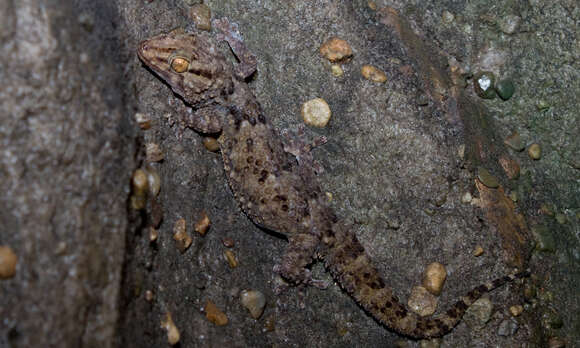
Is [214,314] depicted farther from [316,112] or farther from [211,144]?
[316,112]

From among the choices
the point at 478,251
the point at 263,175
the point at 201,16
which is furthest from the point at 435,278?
the point at 201,16

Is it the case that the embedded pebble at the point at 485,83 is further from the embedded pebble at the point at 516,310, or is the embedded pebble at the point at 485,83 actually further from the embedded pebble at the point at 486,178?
the embedded pebble at the point at 516,310

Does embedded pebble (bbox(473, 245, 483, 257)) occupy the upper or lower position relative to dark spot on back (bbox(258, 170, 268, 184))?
upper

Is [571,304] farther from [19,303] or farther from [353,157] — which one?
[19,303]

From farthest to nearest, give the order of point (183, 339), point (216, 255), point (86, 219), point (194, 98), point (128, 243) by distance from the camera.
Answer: point (194, 98)
point (216, 255)
point (183, 339)
point (128, 243)
point (86, 219)

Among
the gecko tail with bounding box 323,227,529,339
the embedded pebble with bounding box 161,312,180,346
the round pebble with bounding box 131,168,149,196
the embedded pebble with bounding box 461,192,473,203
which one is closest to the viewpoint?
the round pebble with bounding box 131,168,149,196

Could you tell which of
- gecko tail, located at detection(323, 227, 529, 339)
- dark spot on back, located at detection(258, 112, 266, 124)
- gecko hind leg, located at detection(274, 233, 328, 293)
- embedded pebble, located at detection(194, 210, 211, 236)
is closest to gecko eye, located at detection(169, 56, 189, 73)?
dark spot on back, located at detection(258, 112, 266, 124)

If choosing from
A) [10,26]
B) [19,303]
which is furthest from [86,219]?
[10,26]

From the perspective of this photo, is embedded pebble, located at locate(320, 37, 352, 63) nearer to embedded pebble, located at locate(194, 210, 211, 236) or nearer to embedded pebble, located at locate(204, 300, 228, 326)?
embedded pebble, located at locate(194, 210, 211, 236)

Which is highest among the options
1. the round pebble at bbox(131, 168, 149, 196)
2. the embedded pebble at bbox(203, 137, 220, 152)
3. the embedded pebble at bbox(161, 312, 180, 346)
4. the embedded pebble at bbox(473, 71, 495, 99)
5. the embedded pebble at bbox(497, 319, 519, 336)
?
the embedded pebble at bbox(473, 71, 495, 99)
